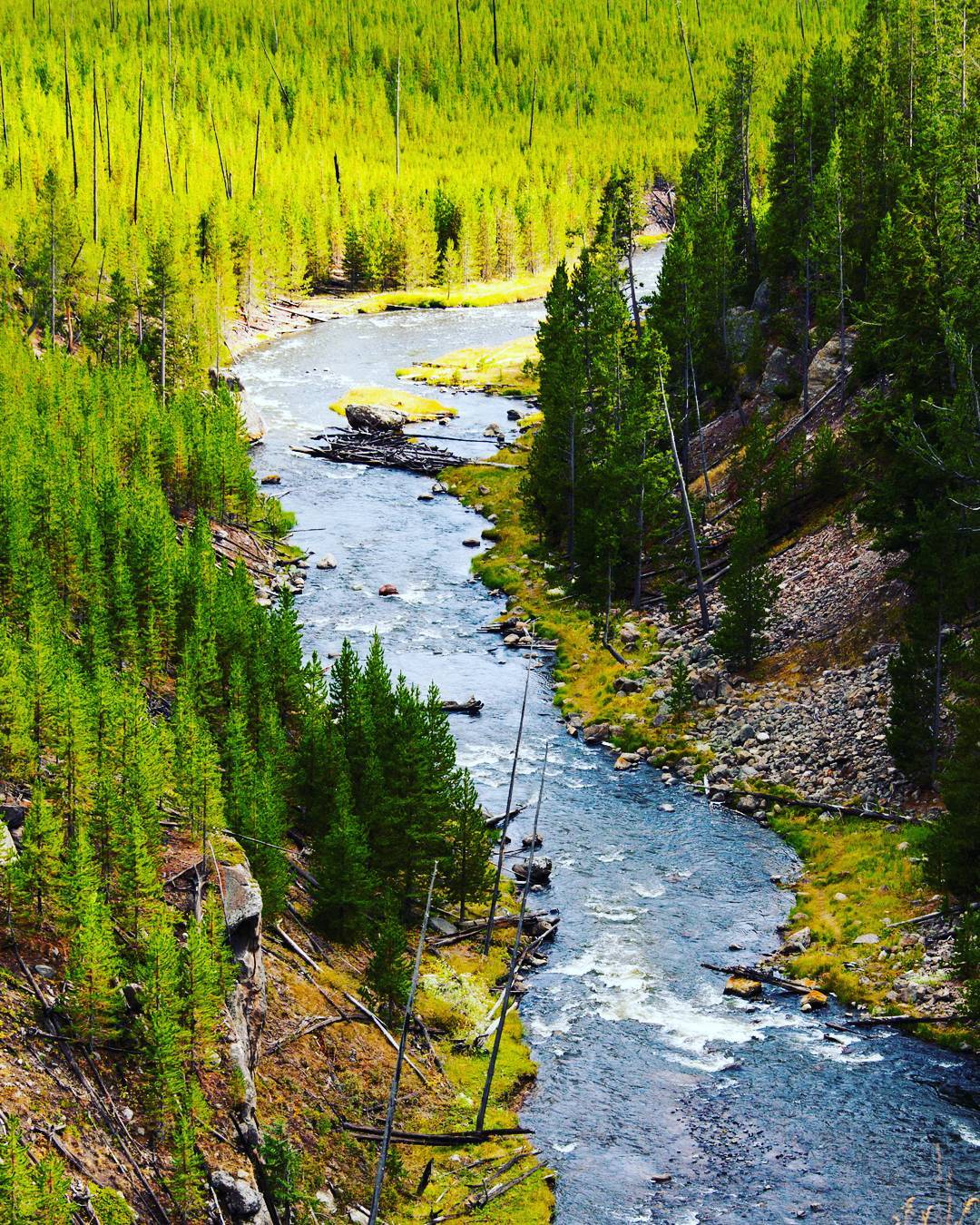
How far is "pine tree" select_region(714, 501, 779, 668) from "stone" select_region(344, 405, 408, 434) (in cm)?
5066

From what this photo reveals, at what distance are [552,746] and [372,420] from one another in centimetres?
5460

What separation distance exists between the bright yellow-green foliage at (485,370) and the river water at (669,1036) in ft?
184

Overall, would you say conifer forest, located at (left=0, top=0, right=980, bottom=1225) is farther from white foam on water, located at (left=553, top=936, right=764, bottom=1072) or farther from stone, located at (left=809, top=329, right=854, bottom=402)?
stone, located at (left=809, top=329, right=854, bottom=402)

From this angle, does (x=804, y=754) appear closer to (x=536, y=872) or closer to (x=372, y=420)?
(x=536, y=872)

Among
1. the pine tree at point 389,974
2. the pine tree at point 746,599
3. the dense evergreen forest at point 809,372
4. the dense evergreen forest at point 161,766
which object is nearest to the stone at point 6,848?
the dense evergreen forest at point 161,766

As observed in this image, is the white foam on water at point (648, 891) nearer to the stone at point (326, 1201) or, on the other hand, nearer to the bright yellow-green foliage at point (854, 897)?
the bright yellow-green foliage at point (854, 897)

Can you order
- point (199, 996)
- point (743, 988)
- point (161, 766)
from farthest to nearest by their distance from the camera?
point (743, 988) → point (161, 766) → point (199, 996)

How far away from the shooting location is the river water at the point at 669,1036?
29.1 meters

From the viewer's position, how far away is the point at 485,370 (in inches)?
4879

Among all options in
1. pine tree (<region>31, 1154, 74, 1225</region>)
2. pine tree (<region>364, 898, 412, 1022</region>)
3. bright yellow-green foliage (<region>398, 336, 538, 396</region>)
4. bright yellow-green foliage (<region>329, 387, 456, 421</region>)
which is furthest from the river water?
bright yellow-green foliage (<region>398, 336, 538, 396</region>)

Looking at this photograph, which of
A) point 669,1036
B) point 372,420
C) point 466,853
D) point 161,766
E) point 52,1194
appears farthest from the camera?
point 372,420

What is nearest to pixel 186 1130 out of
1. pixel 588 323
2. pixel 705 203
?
pixel 588 323

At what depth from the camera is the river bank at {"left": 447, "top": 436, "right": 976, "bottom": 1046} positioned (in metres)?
37.5

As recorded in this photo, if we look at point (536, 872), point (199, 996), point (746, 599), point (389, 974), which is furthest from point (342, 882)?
point (746, 599)
